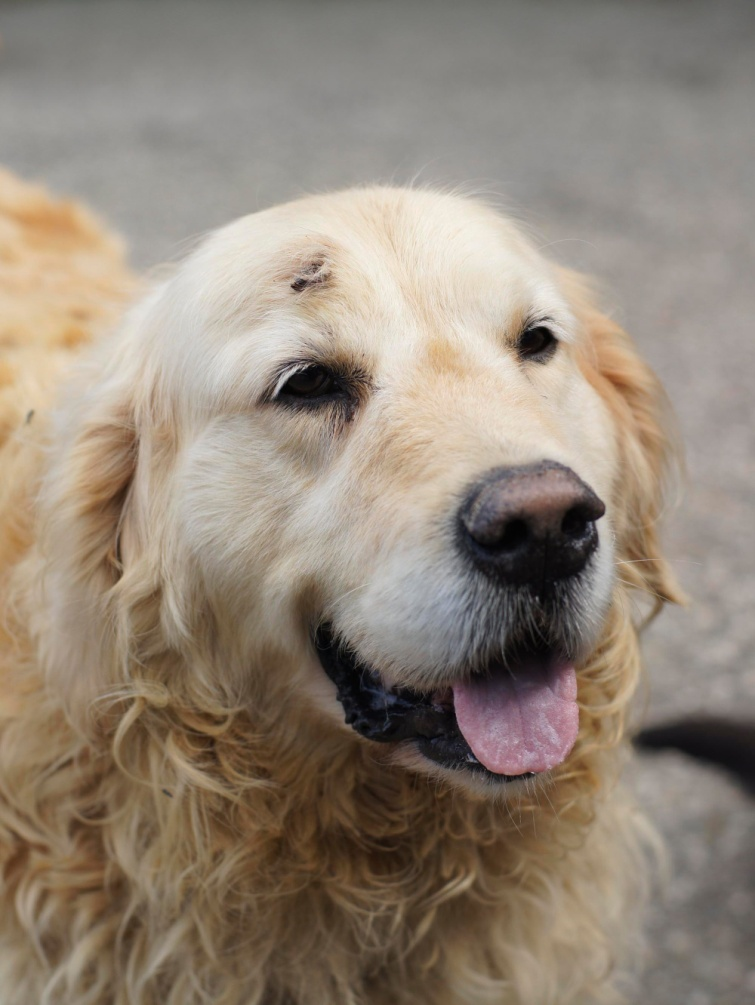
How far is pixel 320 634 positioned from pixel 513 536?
52 centimetres

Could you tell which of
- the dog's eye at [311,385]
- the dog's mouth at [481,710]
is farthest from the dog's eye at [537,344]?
the dog's mouth at [481,710]

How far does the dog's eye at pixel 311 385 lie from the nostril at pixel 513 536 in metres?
A: 0.50

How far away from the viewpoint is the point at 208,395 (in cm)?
212

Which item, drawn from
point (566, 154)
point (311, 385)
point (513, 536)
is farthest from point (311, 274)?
point (566, 154)

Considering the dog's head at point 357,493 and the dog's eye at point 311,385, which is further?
the dog's eye at point 311,385

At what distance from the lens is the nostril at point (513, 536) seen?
168 centimetres

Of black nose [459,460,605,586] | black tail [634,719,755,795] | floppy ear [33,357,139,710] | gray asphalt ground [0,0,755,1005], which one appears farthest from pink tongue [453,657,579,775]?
black tail [634,719,755,795]

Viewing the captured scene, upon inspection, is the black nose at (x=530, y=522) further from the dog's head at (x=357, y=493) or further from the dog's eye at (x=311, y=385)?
the dog's eye at (x=311, y=385)

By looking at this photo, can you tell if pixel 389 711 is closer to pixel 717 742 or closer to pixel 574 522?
pixel 574 522

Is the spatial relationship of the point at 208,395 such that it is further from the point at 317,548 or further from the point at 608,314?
the point at 608,314

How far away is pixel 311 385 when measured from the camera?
6.66 ft

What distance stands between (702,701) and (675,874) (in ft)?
2.39

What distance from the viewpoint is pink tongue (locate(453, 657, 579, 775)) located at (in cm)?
186

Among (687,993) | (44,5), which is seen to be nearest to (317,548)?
(687,993)
